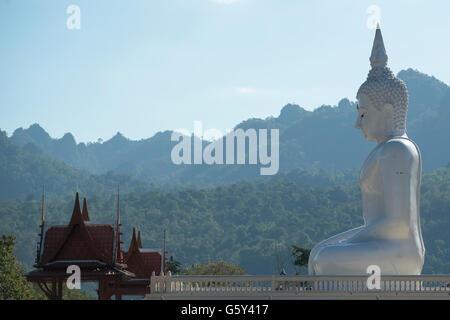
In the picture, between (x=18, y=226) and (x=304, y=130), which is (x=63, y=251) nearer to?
(x=18, y=226)

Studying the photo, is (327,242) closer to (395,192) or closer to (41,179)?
(395,192)

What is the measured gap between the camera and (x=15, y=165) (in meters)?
138

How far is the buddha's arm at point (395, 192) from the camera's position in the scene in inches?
704

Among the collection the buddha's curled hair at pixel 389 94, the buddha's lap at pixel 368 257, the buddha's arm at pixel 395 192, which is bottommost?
the buddha's lap at pixel 368 257

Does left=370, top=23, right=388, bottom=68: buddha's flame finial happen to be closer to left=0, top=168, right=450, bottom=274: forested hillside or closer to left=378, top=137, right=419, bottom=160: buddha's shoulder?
left=378, top=137, right=419, bottom=160: buddha's shoulder

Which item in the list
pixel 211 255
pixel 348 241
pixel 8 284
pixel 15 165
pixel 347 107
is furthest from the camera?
pixel 347 107

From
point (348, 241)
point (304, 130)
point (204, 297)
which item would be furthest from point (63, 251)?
point (304, 130)

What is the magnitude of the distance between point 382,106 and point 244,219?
297 feet

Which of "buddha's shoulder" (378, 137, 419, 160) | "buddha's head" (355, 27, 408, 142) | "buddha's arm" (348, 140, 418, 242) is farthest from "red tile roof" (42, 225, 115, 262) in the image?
"buddha's shoulder" (378, 137, 419, 160)

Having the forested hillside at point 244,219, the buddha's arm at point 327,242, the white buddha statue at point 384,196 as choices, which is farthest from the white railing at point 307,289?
the forested hillside at point 244,219

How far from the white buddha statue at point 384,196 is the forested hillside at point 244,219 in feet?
226

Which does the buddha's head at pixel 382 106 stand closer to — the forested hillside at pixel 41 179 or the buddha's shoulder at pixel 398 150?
the buddha's shoulder at pixel 398 150

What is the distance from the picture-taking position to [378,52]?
19734 millimetres
